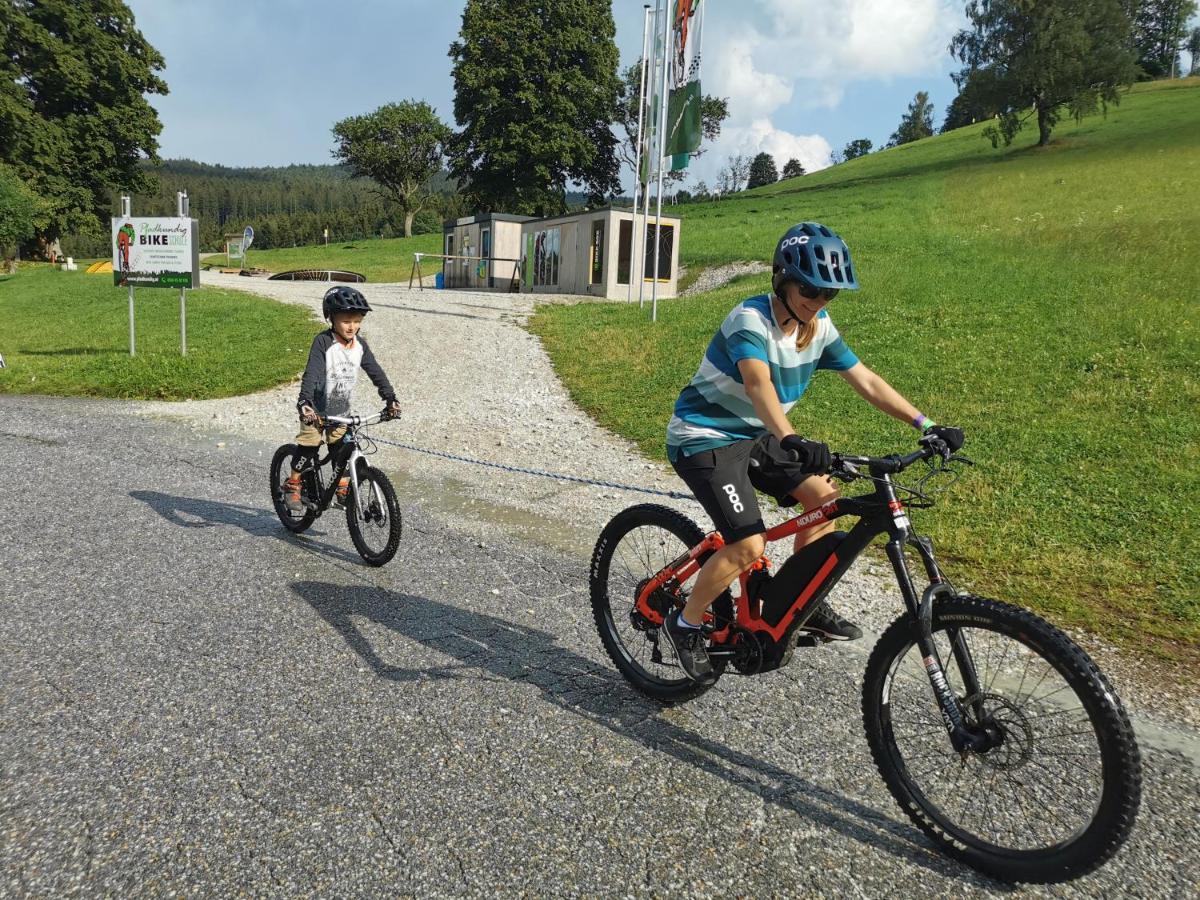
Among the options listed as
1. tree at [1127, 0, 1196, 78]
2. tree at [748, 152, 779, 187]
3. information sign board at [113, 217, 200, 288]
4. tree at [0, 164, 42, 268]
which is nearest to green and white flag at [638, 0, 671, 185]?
information sign board at [113, 217, 200, 288]

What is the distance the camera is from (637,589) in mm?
4004

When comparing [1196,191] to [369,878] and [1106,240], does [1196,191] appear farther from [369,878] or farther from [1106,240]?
[369,878]

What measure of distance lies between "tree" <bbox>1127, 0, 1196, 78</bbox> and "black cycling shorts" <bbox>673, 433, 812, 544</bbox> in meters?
111

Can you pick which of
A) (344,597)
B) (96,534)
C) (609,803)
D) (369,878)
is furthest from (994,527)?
(96,534)

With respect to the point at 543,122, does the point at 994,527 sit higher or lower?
lower

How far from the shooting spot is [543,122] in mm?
50188

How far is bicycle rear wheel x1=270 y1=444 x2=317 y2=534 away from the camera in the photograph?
20.6 ft

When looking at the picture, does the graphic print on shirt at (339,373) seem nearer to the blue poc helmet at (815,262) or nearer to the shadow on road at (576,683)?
the shadow on road at (576,683)

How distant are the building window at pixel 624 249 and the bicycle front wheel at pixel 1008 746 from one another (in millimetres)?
25543

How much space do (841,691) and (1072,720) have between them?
1441 millimetres

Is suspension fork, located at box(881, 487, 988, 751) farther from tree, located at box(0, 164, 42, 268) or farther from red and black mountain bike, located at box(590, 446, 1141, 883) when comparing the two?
tree, located at box(0, 164, 42, 268)

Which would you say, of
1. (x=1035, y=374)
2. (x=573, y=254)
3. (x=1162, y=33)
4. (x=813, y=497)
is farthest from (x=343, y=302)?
(x=1162, y=33)

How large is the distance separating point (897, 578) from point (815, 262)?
134 cm

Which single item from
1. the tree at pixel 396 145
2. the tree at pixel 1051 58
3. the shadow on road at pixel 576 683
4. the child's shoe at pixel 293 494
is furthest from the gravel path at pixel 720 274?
the tree at pixel 396 145
